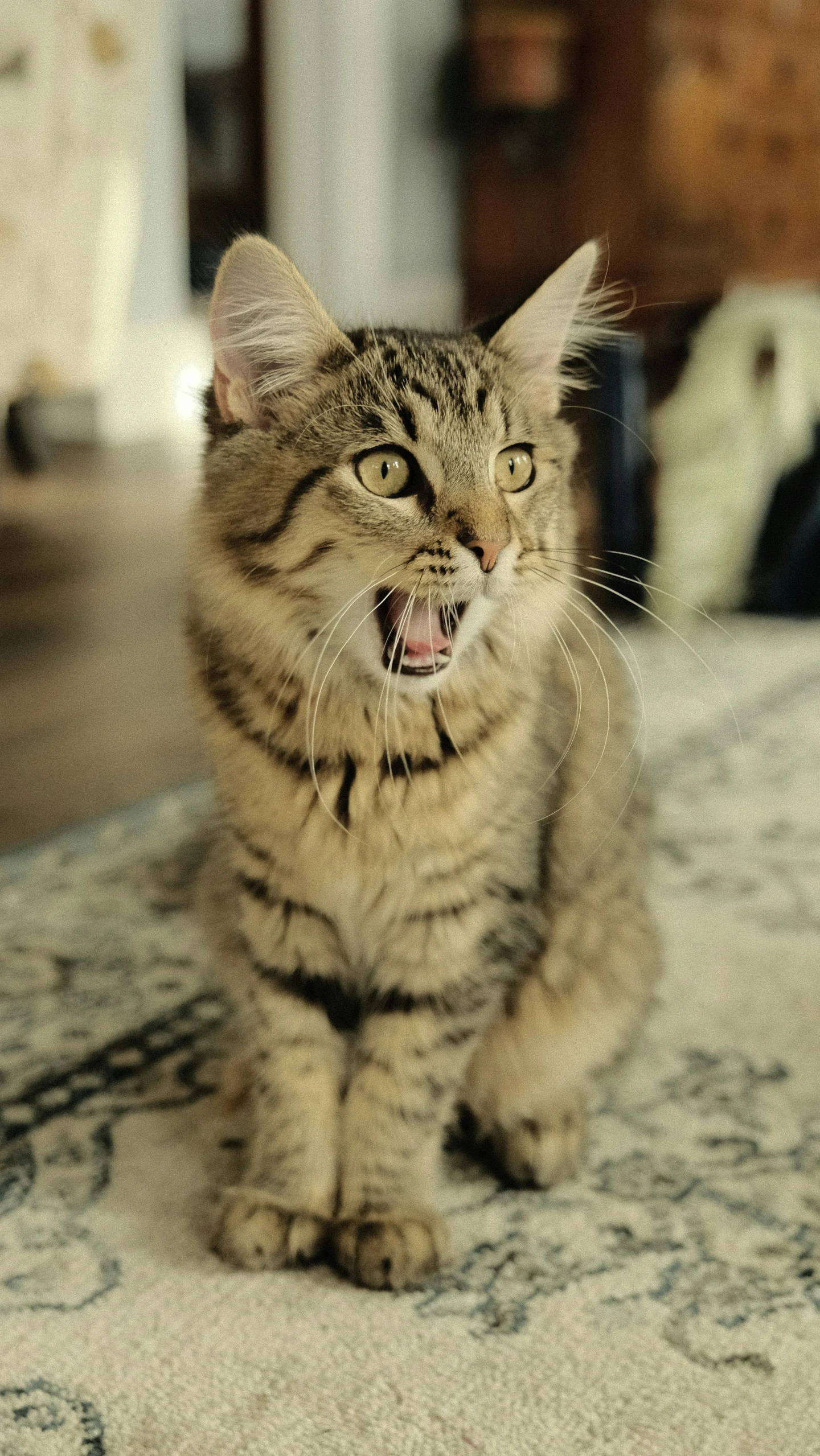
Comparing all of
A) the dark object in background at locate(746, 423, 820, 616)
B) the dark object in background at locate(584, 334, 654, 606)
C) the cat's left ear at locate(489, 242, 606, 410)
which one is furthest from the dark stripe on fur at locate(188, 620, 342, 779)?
the dark object in background at locate(746, 423, 820, 616)

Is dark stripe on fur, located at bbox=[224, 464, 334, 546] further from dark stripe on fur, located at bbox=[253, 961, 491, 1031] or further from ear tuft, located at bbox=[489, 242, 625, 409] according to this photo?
dark stripe on fur, located at bbox=[253, 961, 491, 1031]

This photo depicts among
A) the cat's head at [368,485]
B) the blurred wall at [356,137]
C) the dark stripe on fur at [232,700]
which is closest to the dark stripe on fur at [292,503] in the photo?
the cat's head at [368,485]

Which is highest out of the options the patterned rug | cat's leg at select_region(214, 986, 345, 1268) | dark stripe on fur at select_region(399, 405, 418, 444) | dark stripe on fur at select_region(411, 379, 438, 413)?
dark stripe on fur at select_region(411, 379, 438, 413)

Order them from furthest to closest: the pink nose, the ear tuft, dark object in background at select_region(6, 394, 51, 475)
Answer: dark object in background at select_region(6, 394, 51, 475) < the ear tuft < the pink nose

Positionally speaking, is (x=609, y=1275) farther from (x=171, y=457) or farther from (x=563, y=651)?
(x=171, y=457)

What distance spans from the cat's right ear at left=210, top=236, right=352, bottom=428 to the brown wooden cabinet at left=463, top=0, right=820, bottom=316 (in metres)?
3.95

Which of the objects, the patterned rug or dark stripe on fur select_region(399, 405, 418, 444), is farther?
dark stripe on fur select_region(399, 405, 418, 444)

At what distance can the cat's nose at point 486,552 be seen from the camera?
94cm

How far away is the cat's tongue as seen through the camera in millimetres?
963

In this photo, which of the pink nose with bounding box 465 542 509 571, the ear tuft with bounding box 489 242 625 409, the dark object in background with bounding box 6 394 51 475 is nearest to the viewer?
the pink nose with bounding box 465 542 509 571

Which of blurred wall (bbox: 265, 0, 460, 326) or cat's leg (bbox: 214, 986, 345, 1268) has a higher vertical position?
blurred wall (bbox: 265, 0, 460, 326)

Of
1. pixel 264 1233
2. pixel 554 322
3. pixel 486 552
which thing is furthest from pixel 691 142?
pixel 264 1233

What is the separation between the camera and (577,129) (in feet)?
16.6

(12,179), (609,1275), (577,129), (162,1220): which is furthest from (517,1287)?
(577,129)
